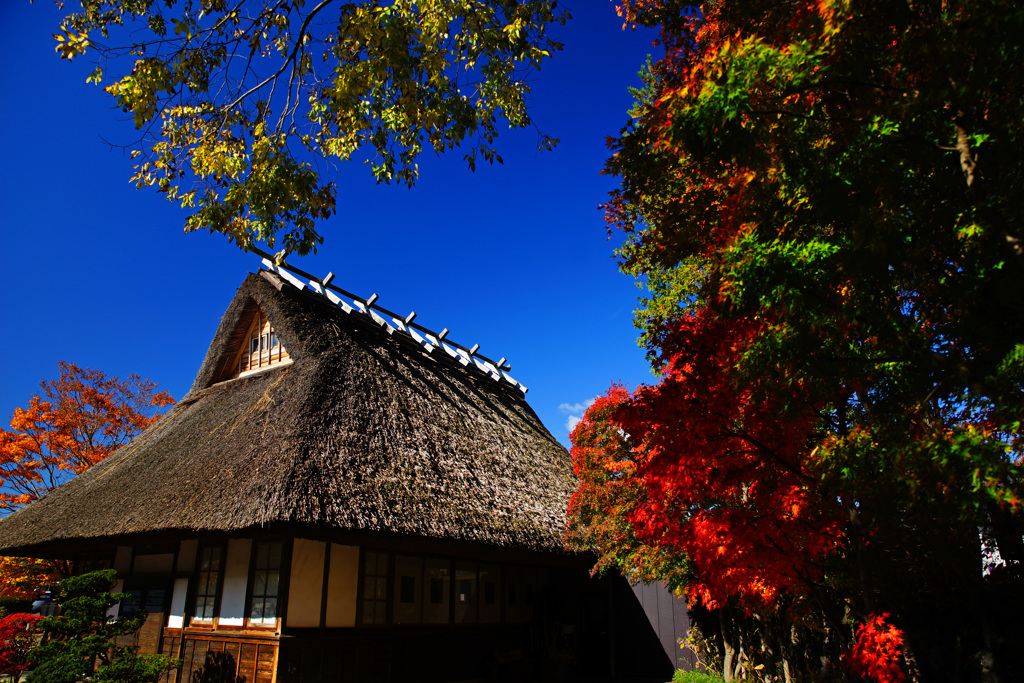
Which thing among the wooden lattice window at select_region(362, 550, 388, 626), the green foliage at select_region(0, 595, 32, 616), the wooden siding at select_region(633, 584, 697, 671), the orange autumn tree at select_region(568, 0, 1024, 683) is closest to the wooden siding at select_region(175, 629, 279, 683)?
the wooden lattice window at select_region(362, 550, 388, 626)

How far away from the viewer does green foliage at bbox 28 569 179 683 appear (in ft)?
22.9

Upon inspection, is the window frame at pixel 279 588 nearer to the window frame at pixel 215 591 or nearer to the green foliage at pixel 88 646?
the window frame at pixel 215 591

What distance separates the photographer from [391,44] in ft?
17.9

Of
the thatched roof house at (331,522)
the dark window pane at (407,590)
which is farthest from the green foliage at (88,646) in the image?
the dark window pane at (407,590)

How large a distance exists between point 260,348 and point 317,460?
523 centimetres

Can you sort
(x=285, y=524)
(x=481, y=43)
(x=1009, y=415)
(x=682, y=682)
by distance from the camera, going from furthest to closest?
(x=682, y=682) → (x=285, y=524) → (x=481, y=43) → (x=1009, y=415)

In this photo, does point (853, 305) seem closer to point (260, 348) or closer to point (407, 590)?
point (407, 590)

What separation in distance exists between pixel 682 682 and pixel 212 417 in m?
10.5

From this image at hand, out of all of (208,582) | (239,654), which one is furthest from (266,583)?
(208,582)

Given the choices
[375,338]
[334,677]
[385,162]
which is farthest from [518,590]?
[385,162]

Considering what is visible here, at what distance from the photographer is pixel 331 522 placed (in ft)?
23.5

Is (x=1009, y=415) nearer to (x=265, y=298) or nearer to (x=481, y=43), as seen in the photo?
(x=481, y=43)

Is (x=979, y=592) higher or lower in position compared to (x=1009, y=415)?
lower

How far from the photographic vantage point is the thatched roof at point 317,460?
767 centimetres
